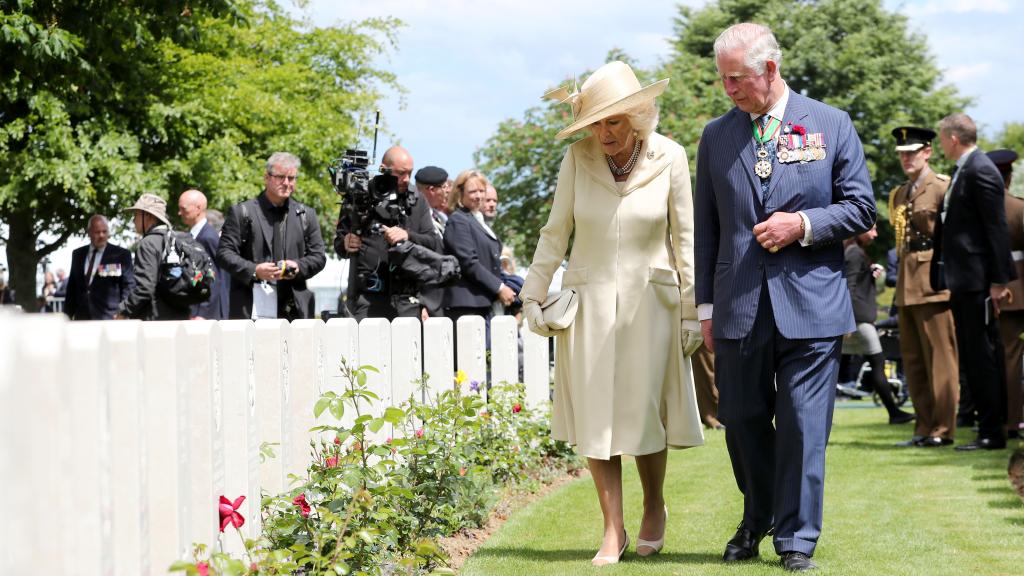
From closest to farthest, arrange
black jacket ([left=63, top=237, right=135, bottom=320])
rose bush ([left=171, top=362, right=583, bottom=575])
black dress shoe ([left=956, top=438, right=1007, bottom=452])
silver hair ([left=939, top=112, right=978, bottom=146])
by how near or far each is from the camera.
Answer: rose bush ([left=171, top=362, right=583, bottom=575]) < silver hair ([left=939, top=112, right=978, bottom=146]) < black dress shoe ([left=956, top=438, right=1007, bottom=452]) < black jacket ([left=63, top=237, right=135, bottom=320])

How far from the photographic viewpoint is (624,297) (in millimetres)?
6227

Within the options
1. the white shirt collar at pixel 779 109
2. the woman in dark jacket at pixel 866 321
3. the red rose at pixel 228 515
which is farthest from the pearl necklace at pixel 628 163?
the woman in dark jacket at pixel 866 321

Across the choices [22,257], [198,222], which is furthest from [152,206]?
[22,257]

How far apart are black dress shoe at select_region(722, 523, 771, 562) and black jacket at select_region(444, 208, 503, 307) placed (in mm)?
4547

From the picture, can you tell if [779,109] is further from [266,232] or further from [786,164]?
[266,232]

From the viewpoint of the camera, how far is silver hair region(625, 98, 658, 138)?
6.17 metres

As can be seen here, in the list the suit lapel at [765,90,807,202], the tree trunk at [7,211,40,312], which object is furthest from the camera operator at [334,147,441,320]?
the tree trunk at [7,211,40,312]

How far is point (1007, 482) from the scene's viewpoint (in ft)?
28.1

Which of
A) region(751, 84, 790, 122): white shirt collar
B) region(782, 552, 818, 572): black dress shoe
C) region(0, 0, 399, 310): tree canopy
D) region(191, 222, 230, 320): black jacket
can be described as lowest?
region(782, 552, 818, 572): black dress shoe

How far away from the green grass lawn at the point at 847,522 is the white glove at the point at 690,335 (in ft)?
3.10

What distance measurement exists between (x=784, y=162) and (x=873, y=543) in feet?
6.30

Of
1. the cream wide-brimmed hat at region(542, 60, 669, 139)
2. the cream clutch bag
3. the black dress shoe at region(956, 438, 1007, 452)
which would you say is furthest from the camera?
the black dress shoe at region(956, 438, 1007, 452)

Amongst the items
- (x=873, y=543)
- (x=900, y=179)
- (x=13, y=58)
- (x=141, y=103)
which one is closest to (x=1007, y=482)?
(x=873, y=543)

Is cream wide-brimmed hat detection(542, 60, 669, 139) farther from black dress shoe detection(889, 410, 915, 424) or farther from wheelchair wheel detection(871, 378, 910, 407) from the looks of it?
wheelchair wheel detection(871, 378, 910, 407)
